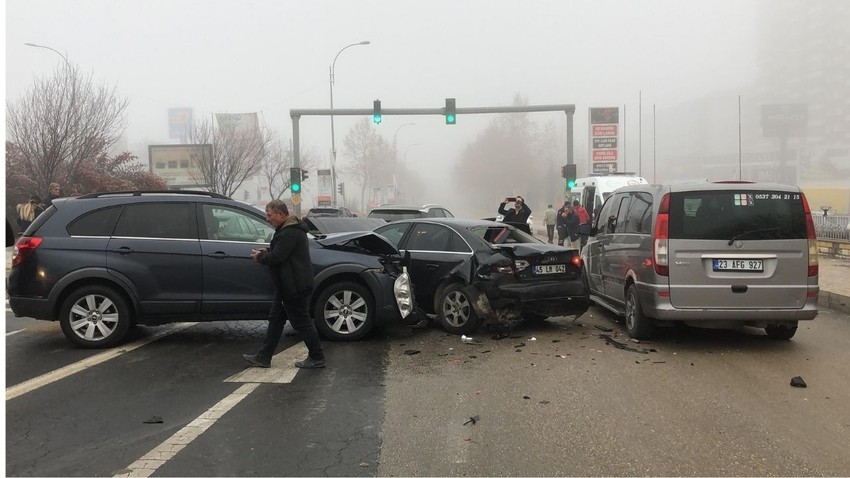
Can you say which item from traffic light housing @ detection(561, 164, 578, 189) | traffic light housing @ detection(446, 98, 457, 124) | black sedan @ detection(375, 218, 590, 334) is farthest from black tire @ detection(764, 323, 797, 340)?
traffic light housing @ detection(446, 98, 457, 124)

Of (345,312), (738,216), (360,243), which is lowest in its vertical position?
(345,312)

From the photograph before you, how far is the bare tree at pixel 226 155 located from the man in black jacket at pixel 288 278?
105 feet

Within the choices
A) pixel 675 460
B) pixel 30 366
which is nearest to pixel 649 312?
pixel 675 460

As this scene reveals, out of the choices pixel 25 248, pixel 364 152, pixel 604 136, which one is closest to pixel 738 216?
pixel 25 248

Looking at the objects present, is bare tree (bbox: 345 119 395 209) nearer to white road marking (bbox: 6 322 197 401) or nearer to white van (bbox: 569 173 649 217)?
white van (bbox: 569 173 649 217)

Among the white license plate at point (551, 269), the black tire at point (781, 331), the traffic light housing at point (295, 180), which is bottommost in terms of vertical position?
the black tire at point (781, 331)

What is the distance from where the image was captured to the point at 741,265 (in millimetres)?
6762

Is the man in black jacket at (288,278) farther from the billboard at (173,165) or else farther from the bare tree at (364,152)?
the bare tree at (364,152)

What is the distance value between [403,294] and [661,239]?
292 cm

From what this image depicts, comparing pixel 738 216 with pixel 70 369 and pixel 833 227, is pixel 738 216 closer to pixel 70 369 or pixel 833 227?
pixel 70 369

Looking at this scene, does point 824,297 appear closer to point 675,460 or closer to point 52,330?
point 675,460

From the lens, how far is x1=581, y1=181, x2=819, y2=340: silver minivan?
6746 millimetres

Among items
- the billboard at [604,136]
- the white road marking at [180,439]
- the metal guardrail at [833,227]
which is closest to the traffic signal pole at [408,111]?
the metal guardrail at [833,227]

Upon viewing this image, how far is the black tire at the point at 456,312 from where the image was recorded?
7.76 m
